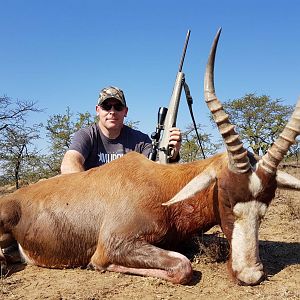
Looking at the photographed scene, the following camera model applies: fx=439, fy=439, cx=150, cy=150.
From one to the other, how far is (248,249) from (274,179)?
70cm

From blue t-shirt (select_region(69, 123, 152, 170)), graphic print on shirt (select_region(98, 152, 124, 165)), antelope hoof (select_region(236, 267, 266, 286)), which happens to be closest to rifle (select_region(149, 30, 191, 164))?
blue t-shirt (select_region(69, 123, 152, 170))

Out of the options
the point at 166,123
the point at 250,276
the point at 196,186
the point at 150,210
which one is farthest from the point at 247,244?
the point at 166,123

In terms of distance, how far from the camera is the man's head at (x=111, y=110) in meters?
6.87

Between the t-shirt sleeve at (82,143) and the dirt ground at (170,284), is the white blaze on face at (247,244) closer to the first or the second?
the dirt ground at (170,284)

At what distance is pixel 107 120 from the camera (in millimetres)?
6879

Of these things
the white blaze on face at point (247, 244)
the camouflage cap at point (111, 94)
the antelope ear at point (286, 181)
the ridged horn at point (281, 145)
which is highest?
the camouflage cap at point (111, 94)

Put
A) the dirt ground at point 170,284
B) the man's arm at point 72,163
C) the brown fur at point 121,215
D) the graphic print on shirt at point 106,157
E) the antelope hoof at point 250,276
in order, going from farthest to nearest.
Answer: the graphic print on shirt at point 106,157 < the man's arm at point 72,163 < the brown fur at point 121,215 < the antelope hoof at point 250,276 < the dirt ground at point 170,284

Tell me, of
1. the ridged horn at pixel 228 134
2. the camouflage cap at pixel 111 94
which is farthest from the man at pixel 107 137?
the ridged horn at pixel 228 134

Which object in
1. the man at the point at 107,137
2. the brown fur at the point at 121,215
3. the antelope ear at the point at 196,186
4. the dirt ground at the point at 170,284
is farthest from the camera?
the man at the point at 107,137

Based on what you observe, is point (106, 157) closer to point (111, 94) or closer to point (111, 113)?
point (111, 113)

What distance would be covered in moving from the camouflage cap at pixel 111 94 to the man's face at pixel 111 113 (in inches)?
2.5

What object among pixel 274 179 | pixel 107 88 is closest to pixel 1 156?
pixel 107 88

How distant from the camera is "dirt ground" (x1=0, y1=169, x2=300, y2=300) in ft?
12.7

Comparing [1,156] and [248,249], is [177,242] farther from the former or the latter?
[1,156]
